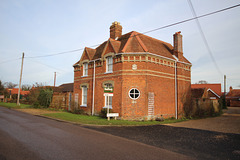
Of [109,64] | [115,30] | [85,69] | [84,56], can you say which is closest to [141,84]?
[109,64]

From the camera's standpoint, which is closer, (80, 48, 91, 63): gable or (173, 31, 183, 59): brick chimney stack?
(173, 31, 183, 59): brick chimney stack

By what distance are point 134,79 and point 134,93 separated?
1.31 meters

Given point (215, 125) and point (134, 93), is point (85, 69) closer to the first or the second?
point (134, 93)

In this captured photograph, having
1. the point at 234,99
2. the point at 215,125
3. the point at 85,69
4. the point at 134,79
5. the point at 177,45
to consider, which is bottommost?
the point at 215,125

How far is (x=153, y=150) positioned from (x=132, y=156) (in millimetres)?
1231

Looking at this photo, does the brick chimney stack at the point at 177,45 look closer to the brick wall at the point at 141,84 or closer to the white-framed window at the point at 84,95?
the brick wall at the point at 141,84

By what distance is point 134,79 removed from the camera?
15.8 meters

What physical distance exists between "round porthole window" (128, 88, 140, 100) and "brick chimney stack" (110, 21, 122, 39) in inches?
344

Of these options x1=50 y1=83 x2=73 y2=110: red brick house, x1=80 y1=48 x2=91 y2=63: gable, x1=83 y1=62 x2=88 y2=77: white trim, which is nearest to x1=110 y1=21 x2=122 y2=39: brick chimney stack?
x1=80 y1=48 x2=91 y2=63: gable

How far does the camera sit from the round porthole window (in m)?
15.5

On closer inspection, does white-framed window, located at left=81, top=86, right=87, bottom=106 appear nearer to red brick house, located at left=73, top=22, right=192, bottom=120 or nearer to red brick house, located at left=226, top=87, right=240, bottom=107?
red brick house, located at left=73, top=22, right=192, bottom=120

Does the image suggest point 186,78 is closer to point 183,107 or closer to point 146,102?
point 183,107

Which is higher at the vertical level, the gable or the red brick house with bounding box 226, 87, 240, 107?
the gable

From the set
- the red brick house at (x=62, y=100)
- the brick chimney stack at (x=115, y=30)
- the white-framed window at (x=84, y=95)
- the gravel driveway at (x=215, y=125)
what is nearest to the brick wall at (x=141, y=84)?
the white-framed window at (x=84, y=95)
